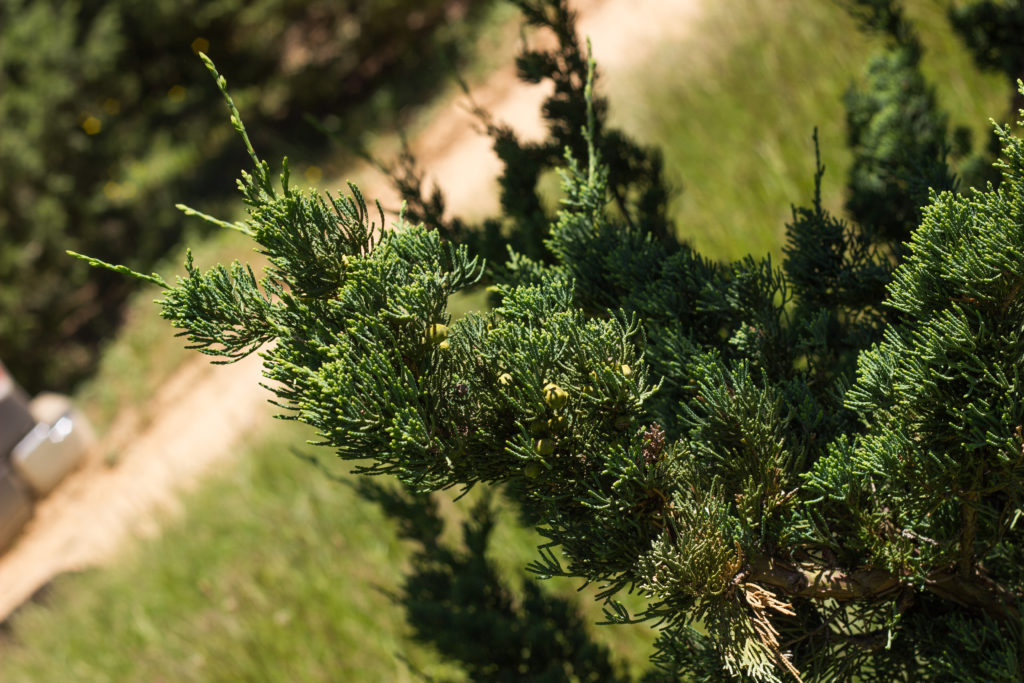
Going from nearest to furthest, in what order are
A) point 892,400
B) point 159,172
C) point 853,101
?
point 892,400
point 853,101
point 159,172

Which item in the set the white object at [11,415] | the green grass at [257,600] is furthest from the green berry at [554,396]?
the white object at [11,415]

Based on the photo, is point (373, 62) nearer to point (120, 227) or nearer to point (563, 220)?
point (120, 227)

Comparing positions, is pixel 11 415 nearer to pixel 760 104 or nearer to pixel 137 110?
pixel 137 110

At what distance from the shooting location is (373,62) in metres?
10.6

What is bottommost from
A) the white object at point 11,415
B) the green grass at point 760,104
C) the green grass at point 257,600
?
the green grass at point 257,600

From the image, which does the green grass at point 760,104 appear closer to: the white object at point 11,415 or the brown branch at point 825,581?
the brown branch at point 825,581

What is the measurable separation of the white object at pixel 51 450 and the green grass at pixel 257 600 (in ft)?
8.74

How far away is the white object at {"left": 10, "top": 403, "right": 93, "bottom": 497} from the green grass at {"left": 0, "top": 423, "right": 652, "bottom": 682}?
2.66m

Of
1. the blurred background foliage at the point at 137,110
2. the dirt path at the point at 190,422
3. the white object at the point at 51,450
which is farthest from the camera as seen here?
the blurred background foliage at the point at 137,110

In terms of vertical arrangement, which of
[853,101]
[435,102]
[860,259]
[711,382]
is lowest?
[711,382]

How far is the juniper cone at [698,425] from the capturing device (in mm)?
1154

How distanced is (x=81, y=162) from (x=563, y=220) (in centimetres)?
875

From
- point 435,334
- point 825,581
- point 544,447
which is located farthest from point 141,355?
point 825,581

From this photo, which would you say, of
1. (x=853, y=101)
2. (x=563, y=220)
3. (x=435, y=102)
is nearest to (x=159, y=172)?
(x=435, y=102)
